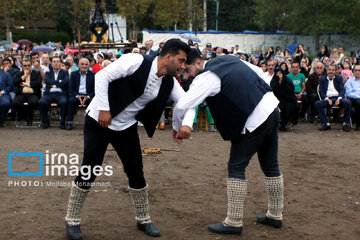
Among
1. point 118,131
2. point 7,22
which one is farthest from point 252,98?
point 7,22

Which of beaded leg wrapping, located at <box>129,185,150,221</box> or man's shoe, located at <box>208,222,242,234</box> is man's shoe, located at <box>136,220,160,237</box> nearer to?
beaded leg wrapping, located at <box>129,185,150,221</box>

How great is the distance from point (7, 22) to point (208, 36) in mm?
21885

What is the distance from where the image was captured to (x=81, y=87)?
12633mm

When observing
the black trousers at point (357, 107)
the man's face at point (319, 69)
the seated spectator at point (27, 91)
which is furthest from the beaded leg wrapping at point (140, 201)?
the man's face at point (319, 69)

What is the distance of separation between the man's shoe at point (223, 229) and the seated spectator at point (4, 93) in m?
8.68

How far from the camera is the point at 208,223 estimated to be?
18.2 feet

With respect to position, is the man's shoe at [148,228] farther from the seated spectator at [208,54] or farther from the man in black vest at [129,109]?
the seated spectator at [208,54]

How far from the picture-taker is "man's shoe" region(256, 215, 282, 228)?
17.9 ft

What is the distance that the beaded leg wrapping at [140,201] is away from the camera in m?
5.23

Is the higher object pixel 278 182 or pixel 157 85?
pixel 157 85

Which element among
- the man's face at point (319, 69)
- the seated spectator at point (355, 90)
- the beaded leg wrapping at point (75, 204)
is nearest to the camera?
the beaded leg wrapping at point (75, 204)

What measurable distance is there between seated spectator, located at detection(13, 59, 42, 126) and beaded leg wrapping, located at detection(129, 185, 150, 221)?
817 centimetres

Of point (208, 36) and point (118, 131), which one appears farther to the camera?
point (208, 36)

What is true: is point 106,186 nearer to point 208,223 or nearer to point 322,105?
point 208,223
